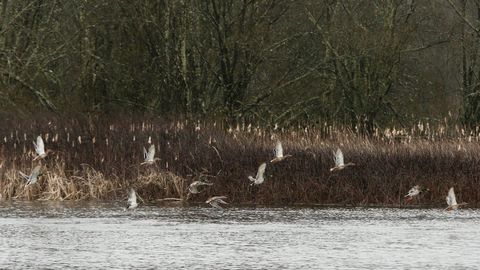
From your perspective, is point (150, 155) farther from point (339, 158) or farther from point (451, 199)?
point (451, 199)

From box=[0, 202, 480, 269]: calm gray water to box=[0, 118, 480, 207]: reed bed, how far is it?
1.36 metres

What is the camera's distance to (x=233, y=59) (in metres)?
31.7

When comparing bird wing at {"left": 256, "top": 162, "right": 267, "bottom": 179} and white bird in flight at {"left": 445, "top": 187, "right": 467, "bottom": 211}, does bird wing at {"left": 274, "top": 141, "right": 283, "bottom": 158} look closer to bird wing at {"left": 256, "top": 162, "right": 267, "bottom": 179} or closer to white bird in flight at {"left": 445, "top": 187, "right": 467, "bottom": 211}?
bird wing at {"left": 256, "top": 162, "right": 267, "bottom": 179}

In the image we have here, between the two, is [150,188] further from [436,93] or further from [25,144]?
[436,93]

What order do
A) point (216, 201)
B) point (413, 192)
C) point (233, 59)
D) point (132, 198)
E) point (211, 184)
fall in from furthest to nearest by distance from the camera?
point (233, 59)
point (211, 184)
point (216, 201)
point (413, 192)
point (132, 198)

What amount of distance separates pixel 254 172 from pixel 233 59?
8.26 m

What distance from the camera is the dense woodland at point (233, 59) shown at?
31203 millimetres

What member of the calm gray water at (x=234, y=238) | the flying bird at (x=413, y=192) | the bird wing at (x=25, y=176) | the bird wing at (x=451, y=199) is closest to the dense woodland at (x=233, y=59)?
the bird wing at (x=25, y=176)

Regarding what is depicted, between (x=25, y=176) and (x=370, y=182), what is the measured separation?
699cm

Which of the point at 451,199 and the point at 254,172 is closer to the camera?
the point at 451,199

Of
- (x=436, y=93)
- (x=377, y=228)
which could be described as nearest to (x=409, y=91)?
(x=436, y=93)

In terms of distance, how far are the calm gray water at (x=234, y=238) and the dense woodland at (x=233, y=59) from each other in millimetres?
9221

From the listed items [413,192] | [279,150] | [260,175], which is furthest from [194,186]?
[413,192]

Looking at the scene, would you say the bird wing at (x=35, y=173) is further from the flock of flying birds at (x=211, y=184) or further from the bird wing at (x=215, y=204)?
the bird wing at (x=215, y=204)
